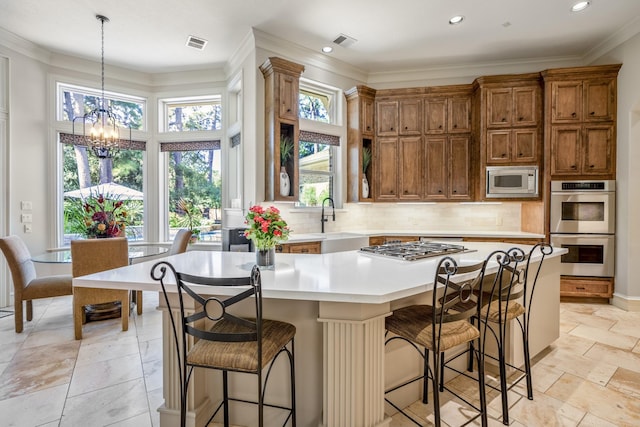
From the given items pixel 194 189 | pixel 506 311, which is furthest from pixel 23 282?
pixel 506 311

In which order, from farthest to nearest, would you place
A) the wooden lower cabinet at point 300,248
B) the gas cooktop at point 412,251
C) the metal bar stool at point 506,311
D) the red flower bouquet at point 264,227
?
the wooden lower cabinet at point 300,248 < the gas cooktop at point 412,251 < the metal bar stool at point 506,311 < the red flower bouquet at point 264,227

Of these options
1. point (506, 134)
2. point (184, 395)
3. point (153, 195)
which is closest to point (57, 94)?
point (153, 195)

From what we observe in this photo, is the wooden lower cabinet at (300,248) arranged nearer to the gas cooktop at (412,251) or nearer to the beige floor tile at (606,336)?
the gas cooktop at (412,251)

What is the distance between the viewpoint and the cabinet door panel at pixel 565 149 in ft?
14.1

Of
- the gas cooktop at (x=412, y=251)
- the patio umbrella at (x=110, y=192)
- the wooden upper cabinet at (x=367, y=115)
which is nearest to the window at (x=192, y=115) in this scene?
the patio umbrella at (x=110, y=192)

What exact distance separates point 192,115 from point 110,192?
5.48 feet

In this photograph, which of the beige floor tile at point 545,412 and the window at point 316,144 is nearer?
the beige floor tile at point 545,412

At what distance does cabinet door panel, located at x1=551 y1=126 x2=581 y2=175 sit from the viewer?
429 centimetres

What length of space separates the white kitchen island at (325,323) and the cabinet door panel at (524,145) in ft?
10.8

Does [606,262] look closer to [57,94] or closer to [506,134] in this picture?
[506,134]

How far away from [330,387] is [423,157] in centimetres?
397

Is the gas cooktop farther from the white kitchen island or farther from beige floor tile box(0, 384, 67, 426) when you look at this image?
beige floor tile box(0, 384, 67, 426)

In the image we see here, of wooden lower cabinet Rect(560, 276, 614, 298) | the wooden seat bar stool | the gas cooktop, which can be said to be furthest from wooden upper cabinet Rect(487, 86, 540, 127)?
the wooden seat bar stool

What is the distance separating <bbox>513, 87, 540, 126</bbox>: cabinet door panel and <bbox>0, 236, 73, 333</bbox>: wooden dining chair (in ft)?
18.6
